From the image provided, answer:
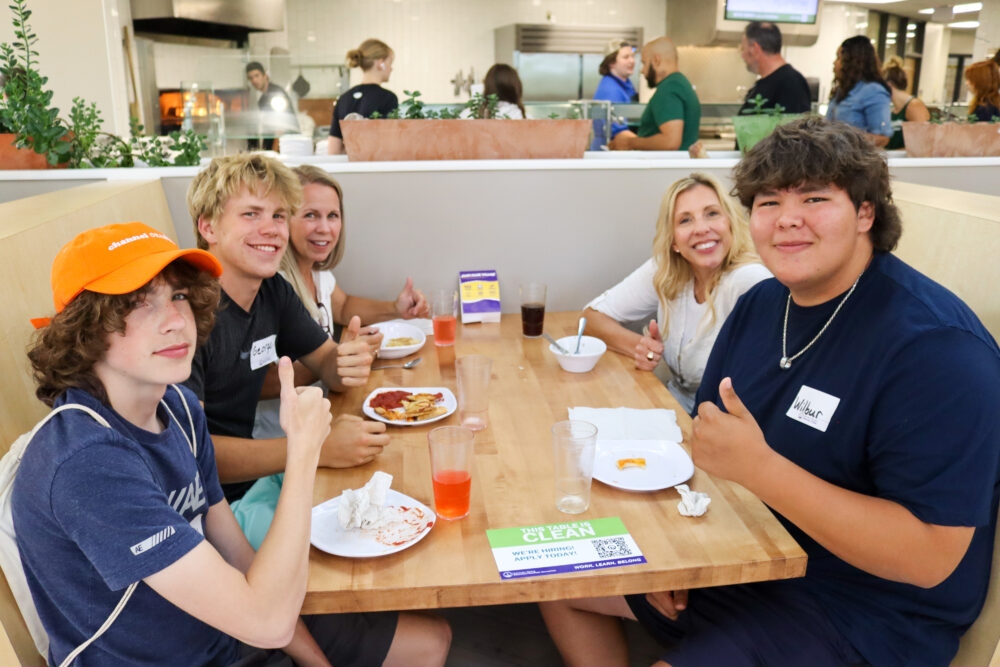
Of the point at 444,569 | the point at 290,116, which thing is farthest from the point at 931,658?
the point at 290,116

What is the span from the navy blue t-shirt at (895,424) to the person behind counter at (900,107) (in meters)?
2.59

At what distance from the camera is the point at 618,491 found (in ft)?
4.19

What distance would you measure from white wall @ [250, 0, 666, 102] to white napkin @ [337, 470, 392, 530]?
6570 mm

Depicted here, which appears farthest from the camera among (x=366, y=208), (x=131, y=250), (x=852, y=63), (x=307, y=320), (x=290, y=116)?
(x=290, y=116)

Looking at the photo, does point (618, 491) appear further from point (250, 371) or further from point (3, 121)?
point (3, 121)

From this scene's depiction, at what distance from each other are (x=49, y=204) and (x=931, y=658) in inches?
78.8

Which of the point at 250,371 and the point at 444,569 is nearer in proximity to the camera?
the point at 444,569

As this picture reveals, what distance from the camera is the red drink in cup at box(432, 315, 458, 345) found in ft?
6.61

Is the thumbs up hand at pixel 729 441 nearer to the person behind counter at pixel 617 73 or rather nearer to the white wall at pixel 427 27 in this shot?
the person behind counter at pixel 617 73

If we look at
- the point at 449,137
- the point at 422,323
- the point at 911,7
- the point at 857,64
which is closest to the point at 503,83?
the point at 449,137

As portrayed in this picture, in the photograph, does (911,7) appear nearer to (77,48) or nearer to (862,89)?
(862,89)

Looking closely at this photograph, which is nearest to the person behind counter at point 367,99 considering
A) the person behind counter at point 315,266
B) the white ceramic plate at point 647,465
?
the person behind counter at point 315,266

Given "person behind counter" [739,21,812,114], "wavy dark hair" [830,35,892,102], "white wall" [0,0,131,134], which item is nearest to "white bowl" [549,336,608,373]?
"person behind counter" [739,21,812,114]

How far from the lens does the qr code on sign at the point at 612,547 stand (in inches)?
42.8
